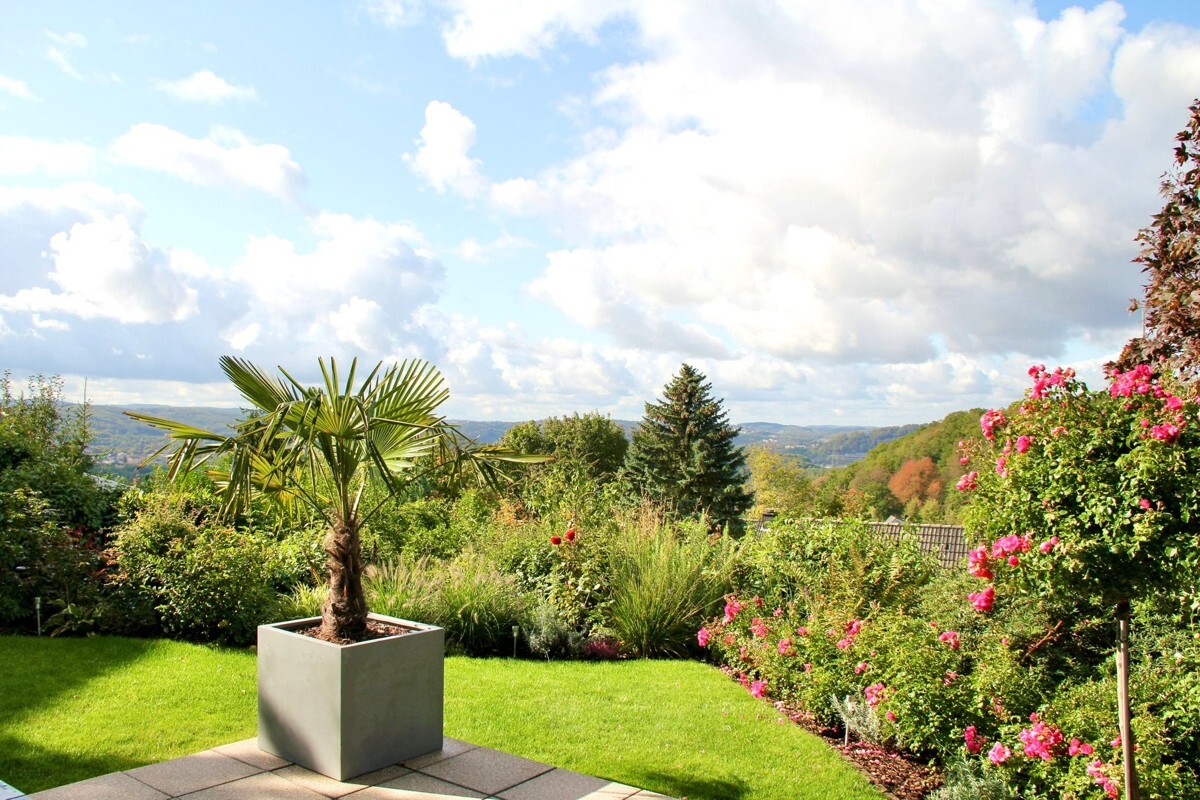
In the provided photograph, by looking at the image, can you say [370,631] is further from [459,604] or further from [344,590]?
[459,604]

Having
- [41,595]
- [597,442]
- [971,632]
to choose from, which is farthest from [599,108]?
[597,442]

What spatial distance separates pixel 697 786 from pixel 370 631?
5.67 ft

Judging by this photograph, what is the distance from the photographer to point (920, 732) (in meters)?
3.96

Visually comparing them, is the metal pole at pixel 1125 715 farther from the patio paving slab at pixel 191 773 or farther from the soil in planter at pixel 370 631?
the patio paving slab at pixel 191 773

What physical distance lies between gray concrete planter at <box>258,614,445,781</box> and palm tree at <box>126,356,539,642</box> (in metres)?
0.21

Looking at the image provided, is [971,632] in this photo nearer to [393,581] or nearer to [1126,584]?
[1126,584]

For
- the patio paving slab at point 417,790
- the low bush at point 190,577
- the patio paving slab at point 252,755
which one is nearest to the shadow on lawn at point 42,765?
the patio paving slab at point 252,755

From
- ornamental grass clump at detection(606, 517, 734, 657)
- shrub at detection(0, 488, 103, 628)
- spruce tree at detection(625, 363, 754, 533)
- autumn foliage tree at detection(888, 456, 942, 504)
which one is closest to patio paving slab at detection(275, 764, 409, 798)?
ornamental grass clump at detection(606, 517, 734, 657)

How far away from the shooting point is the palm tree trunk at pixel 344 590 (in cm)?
360

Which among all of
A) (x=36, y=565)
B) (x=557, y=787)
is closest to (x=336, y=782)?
(x=557, y=787)

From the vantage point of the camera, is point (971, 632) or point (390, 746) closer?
point (390, 746)

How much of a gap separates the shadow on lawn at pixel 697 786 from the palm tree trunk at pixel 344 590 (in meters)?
1.54

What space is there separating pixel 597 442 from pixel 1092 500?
129 ft

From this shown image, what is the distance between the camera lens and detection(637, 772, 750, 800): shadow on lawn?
362 centimetres
